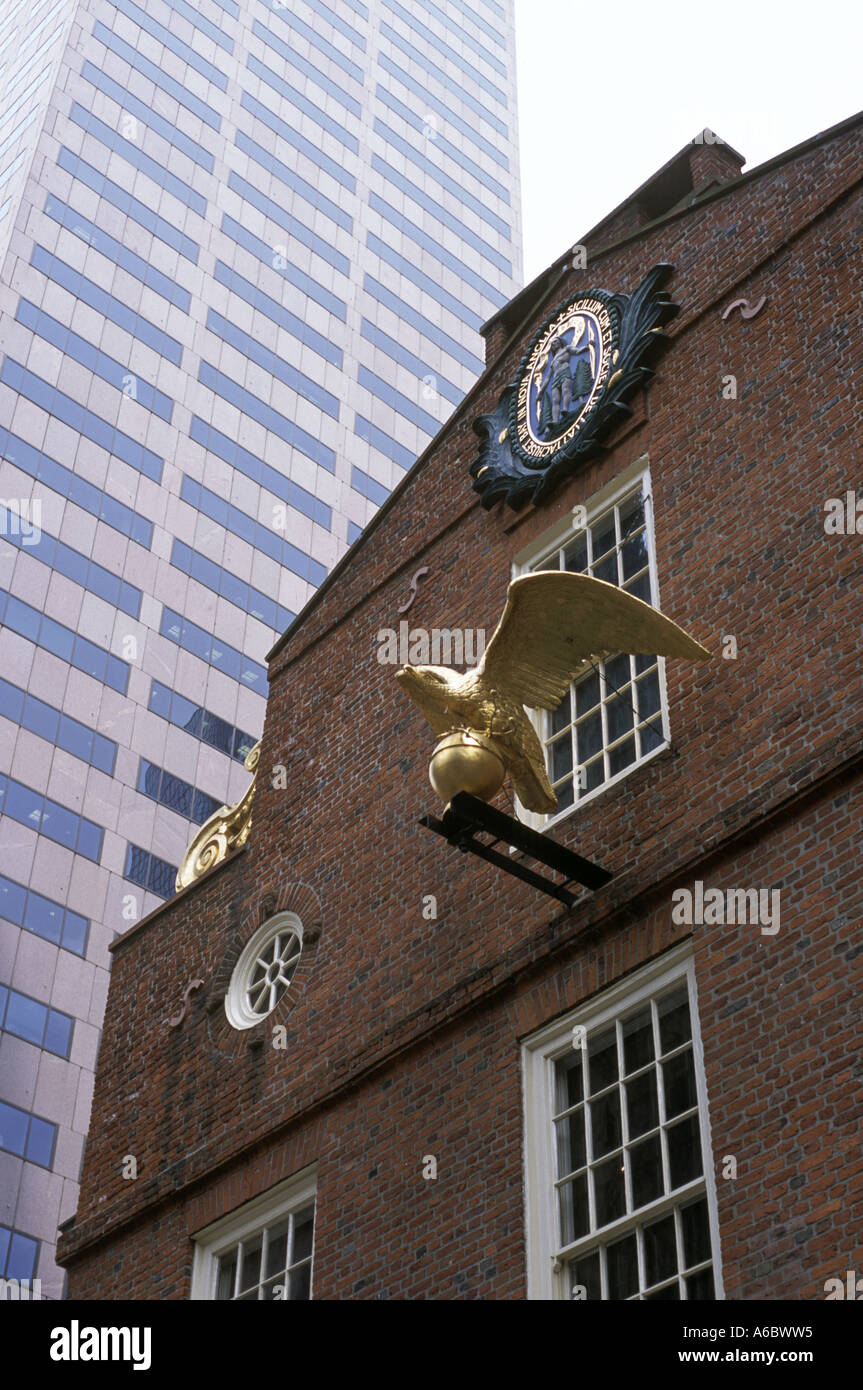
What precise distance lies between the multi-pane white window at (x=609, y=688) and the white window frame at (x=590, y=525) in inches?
0.5

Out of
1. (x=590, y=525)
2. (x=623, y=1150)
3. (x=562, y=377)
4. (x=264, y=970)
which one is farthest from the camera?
(x=562, y=377)

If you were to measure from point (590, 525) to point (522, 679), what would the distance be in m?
2.61

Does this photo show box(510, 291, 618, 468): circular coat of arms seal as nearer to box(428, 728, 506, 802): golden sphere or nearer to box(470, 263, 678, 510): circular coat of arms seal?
box(470, 263, 678, 510): circular coat of arms seal

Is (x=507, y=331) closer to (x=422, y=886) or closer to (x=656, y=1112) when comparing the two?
(x=422, y=886)

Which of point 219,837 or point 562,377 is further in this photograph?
point 219,837

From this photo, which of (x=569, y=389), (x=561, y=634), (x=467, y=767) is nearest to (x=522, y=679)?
(x=561, y=634)

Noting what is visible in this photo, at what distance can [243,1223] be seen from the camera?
1530cm

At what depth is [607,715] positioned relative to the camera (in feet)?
47.7

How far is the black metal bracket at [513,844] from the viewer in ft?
42.8

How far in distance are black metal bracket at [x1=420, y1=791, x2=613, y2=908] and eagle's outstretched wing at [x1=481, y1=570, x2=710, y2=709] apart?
1211 mm

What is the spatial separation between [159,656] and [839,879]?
163 feet

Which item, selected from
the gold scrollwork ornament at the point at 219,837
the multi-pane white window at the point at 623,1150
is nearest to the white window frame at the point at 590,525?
the multi-pane white window at the point at 623,1150

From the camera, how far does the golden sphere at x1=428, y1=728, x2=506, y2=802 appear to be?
13.3 m

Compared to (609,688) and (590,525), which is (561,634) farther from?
(590,525)
